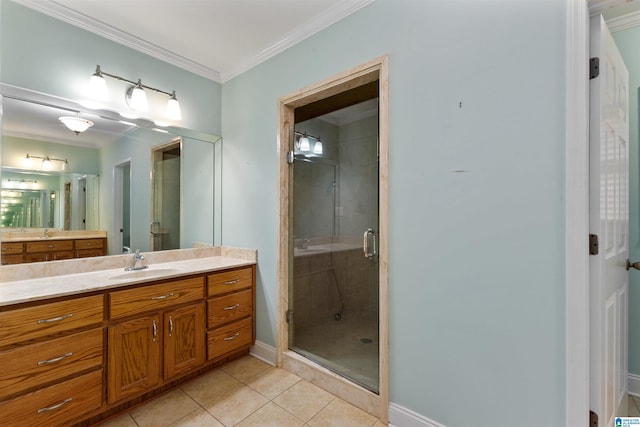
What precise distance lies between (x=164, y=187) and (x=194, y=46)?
4.04 feet

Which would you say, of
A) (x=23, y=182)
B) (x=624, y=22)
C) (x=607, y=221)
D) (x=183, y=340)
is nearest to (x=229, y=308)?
(x=183, y=340)

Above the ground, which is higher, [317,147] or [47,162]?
[317,147]

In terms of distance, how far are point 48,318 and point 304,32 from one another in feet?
7.83

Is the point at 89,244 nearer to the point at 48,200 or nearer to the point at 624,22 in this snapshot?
the point at 48,200

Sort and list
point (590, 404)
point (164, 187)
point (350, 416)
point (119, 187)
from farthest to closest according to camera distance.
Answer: point (164, 187)
point (119, 187)
point (350, 416)
point (590, 404)

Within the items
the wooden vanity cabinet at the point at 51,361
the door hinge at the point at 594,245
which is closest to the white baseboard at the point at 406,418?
the door hinge at the point at 594,245

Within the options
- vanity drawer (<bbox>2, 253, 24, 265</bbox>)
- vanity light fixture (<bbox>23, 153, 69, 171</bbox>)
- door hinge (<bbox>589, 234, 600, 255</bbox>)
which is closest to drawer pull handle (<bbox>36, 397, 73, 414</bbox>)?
vanity drawer (<bbox>2, 253, 24, 265</bbox>)

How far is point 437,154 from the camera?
1454mm

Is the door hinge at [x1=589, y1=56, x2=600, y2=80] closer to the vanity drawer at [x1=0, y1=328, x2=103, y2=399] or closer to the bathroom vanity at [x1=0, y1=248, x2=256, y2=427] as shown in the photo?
the bathroom vanity at [x1=0, y1=248, x2=256, y2=427]

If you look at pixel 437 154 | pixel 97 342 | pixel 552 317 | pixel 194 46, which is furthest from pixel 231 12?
pixel 552 317

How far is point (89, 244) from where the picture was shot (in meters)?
2.04

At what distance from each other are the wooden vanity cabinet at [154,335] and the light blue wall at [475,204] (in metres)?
1.42

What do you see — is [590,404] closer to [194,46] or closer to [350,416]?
[350,416]

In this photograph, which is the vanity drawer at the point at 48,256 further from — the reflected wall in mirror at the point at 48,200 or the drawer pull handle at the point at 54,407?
the drawer pull handle at the point at 54,407
